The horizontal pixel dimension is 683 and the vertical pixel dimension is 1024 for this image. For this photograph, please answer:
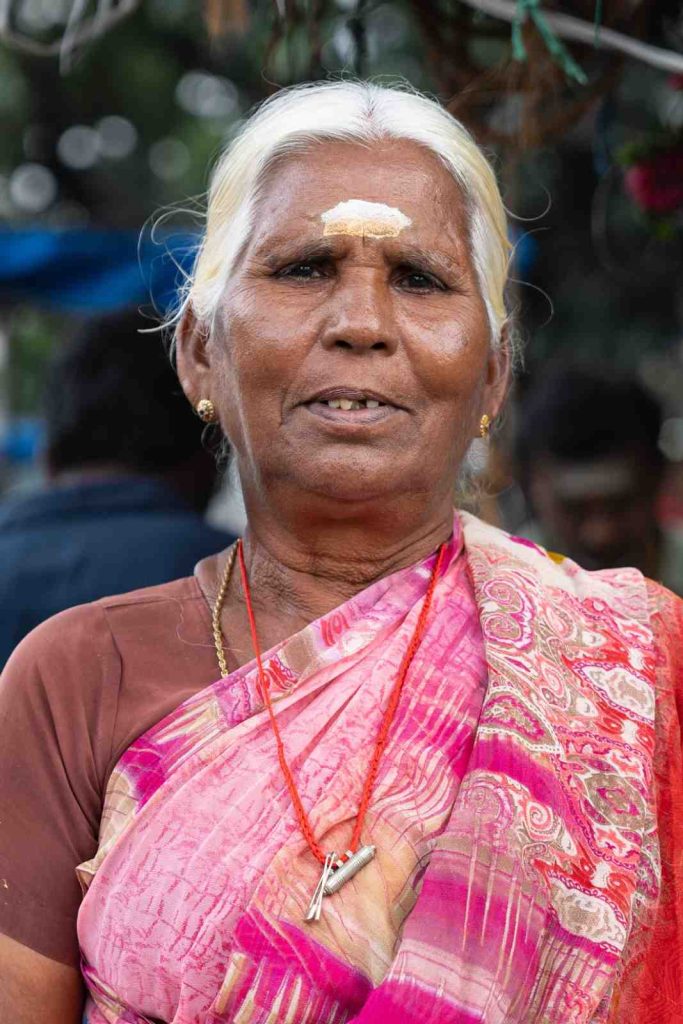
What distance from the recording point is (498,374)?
7.76 ft

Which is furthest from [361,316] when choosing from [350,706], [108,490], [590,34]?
[108,490]

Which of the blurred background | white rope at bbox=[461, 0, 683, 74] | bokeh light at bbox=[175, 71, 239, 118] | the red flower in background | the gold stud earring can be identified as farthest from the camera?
bokeh light at bbox=[175, 71, 239, 118]

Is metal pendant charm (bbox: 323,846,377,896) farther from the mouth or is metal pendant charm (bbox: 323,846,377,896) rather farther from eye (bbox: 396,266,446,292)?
eye (bbox: 396,266,446,292)

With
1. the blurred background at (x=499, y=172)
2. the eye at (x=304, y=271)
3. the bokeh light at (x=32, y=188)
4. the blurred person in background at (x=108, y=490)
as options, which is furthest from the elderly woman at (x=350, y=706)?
the bokeh light at (x=32, y=188)

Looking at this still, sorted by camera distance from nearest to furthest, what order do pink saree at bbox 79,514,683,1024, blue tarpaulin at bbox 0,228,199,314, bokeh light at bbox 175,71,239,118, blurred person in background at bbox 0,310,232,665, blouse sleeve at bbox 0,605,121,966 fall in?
pink saree at bbox 79,514,683,1024 < blouse sleeve at bbox 0,605,121,966 < blurred person in background at bbox 0,310,232,665 < blue tarpaulin at bbox 0,228,199,314 < bokeh light at bbox 175,71,239,118

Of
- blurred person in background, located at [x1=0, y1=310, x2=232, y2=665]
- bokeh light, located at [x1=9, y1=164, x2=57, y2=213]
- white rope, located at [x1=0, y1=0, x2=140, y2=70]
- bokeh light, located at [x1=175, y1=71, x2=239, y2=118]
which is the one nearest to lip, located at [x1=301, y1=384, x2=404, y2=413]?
white rope, located at [x1=0, y1=0, x2=140, y2=70]

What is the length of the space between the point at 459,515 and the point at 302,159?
0.64 metres

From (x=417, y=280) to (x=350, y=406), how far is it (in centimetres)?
26

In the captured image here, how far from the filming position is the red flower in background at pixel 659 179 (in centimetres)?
368

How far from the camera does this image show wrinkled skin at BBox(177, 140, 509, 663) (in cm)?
204

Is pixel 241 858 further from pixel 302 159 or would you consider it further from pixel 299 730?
pixel 302 159

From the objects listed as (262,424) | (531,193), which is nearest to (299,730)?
(262,424)

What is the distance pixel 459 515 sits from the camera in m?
2.32

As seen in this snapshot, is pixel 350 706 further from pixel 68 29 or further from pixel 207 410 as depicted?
pixel 68 29
